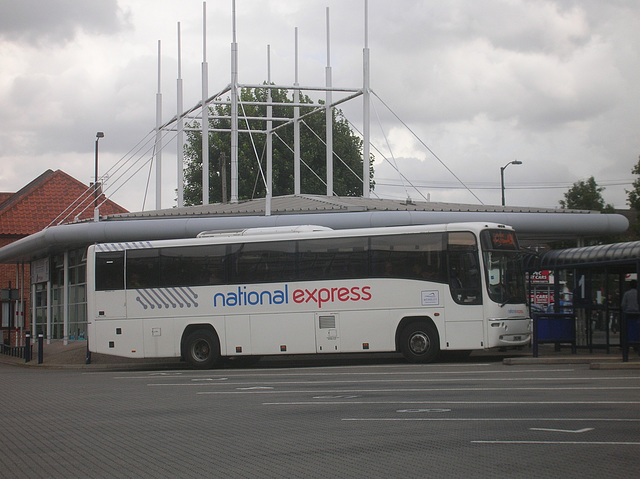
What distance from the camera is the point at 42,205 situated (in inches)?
2450

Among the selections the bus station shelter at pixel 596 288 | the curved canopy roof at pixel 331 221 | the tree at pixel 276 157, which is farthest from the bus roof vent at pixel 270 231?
the tree at pixel 276 157

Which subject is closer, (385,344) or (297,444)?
(297,444)

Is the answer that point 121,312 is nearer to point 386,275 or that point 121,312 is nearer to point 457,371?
point 386,275

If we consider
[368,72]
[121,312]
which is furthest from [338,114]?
[121,312]

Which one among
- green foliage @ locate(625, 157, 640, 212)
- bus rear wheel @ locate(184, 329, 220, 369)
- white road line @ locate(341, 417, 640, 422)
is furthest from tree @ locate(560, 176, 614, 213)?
white road line @ locate(341, 417, 640, 422)

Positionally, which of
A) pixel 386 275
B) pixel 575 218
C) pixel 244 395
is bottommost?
pixel 244 395

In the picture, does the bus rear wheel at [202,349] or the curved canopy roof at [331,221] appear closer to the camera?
the bus rear wheel at [202,349]

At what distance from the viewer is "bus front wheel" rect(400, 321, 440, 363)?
21.9 metres

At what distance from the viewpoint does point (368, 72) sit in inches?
1453

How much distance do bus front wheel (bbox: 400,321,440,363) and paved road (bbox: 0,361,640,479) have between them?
11.3 feet

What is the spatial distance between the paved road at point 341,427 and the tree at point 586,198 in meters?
28.0

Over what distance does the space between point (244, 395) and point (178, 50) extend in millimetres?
31631

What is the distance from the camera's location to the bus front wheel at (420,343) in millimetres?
21875

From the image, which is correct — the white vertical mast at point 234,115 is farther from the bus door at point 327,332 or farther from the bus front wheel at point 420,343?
the bus front wheel at point 420,343
